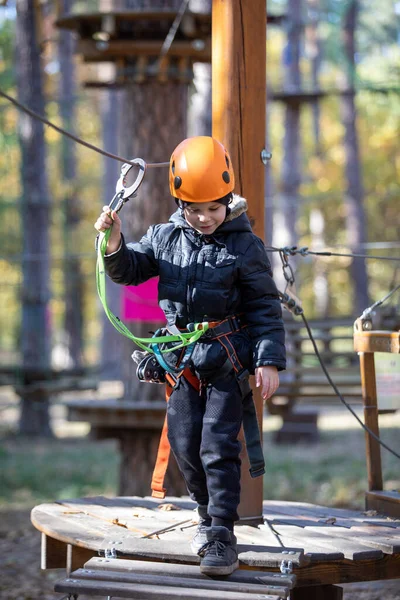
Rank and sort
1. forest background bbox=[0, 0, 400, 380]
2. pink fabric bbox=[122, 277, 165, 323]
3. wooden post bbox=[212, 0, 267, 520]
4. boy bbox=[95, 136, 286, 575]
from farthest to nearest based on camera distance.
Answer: forest background bbox=[0, 0, 400, 380], pink fabric bbox=[122, 277, 165, 323], wooden post bbox=[212, 0, 267, 520], boy bbox=[95, 136, 286, 575]

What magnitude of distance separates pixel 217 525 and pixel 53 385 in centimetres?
857

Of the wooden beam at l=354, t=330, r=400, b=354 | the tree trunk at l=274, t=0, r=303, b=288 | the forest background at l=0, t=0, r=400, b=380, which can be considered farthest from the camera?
the forest background at l=0, t=0, r=400, b=380

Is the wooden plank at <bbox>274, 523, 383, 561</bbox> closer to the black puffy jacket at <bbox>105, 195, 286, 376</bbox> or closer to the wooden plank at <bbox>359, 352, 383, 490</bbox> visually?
the wooden plank at <bbox>359, 352, 383, 490</bbox>

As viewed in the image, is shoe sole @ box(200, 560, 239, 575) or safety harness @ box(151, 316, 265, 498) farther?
safety harness @ box(151, 316, 265, 498)

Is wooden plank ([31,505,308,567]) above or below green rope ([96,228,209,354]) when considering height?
below

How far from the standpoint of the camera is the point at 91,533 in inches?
171

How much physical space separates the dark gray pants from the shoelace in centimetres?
11

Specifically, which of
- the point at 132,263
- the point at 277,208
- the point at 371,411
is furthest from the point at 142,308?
the point at 277,208

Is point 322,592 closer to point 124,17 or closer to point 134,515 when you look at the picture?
point 134,515

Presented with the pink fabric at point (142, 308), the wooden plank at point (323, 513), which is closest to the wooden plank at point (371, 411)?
the wooden plank at point (323, 513)

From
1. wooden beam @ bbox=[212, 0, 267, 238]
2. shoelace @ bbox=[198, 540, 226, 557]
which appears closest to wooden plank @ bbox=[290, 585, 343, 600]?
shoelace @ bbox=[198, 540, 226, 557]

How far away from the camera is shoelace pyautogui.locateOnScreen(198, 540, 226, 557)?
377 cm

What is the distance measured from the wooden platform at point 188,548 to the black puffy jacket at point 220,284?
80 centimetres

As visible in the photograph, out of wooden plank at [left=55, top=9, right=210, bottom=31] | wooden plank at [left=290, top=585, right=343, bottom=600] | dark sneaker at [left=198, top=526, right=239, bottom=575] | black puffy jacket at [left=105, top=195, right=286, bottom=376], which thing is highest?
wooden plank at [left=55, top=9, right=210, bottom=31]
